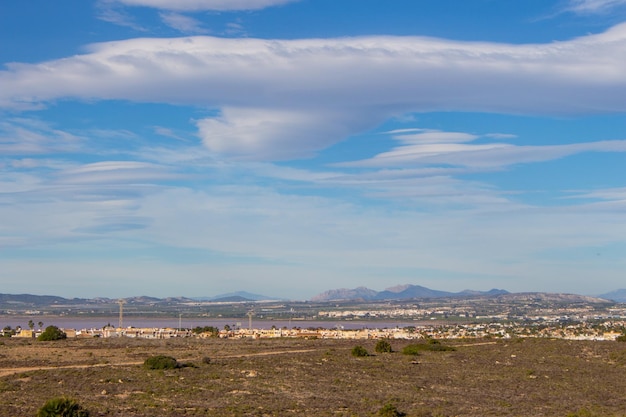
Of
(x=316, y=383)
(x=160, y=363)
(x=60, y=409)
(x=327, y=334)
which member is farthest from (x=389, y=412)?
(x=327, y=334)

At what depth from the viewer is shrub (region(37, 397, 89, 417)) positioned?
93.8ft

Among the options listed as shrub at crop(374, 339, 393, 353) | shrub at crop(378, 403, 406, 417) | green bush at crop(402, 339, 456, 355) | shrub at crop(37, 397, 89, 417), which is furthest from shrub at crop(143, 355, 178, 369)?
shrub at crop(374, 339, 393, 353)

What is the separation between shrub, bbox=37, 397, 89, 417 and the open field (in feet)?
4.82

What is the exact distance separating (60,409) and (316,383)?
57.3 feet

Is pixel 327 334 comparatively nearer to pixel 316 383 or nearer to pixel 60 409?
pixel 316 383

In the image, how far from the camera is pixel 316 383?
4322cm

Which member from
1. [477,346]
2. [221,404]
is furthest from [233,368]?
[477,346]

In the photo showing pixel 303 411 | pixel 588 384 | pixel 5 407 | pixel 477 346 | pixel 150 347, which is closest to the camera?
pixel 5 407

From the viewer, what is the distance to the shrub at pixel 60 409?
28578 millimetres

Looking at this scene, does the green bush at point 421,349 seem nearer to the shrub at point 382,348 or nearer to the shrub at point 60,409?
the shrub at point 382,348

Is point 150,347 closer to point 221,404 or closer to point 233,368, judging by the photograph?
point 233,368

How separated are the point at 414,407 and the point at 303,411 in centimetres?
529

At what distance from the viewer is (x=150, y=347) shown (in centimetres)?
6788

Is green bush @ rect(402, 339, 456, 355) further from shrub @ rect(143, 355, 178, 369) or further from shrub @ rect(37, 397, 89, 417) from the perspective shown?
shrub @ rect(37, 397, 89, 417)
